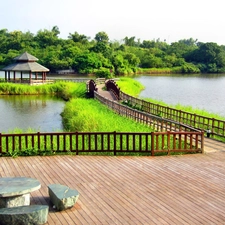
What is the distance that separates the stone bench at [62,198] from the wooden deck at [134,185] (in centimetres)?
14

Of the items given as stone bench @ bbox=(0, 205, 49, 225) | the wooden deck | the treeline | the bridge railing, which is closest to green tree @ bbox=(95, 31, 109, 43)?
the treeline

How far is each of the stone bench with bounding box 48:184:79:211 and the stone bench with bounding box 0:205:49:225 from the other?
0.63 meters

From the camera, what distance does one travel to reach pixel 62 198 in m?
6.91

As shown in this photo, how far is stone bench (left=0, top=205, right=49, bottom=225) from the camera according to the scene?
19.9ft

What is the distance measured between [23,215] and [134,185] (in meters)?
3.20

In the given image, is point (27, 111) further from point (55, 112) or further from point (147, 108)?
point (147, 108)

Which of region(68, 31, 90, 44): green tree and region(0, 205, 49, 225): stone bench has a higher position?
region(68, 31, 90, 44): green tree

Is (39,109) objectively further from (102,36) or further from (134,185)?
(102,36)

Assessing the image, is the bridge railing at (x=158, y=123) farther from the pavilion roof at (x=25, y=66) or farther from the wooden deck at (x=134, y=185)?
the pavilion roof at (x=25, y=66)

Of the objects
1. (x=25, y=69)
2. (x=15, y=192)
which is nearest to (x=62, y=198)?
(x=15, y=192)

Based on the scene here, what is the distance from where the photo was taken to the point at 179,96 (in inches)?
1682

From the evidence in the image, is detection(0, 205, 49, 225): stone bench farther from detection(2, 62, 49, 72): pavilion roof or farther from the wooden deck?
detection(2, 62, 49, 72): pavilion roof

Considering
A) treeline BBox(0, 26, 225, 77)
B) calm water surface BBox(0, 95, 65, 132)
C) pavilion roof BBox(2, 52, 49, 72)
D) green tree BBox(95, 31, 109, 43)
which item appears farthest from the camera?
green tree BBox(95, 31, 109, 43)

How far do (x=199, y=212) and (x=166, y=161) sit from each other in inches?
153
